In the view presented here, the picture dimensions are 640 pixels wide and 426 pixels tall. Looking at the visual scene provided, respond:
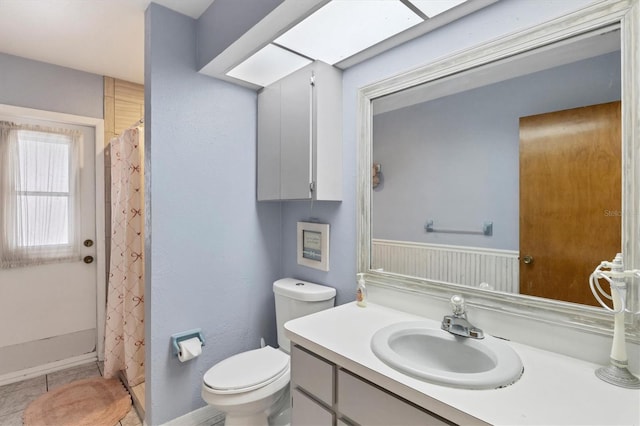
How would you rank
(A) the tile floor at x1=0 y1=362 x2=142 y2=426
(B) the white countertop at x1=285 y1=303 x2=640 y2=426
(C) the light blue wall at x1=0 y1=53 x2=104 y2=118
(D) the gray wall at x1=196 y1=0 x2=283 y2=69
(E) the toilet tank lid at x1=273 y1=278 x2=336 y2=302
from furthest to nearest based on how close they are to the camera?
(C) the light blue wall at x1=0 y1=53 x2=104 y2=118 → (A) the tile floor at x1=0 y1=362 x2=142 y2=426 → (E) the toilet tank lid at x1=273 y1=278 x2=336 y2=302 → (D) the gray wall at x1=196 y1=0 x2=283 y2=69 → (B) the white countertop at x1=285 y1=303 x2=640 y2=426

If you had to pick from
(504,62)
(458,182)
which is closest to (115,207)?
(458,182)

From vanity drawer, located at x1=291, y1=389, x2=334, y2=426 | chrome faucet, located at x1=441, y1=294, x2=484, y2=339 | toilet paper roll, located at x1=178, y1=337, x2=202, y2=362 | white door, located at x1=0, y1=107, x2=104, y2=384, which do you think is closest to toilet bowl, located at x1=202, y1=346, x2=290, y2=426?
toilet paper roll, located at x1=178, y1=337, x2=202, y2=362

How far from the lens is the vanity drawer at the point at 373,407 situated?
2.77 ft

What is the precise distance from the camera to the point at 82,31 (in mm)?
1931

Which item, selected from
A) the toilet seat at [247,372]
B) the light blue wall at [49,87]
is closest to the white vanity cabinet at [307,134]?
the toilet seat at [247,372]

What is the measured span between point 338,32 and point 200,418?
7.20 feet

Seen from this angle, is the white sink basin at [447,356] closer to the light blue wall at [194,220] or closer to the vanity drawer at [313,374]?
the vanity drawer at [313,374]

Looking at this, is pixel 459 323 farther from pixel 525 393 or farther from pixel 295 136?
pixel 295 136

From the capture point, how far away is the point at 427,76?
1.38m

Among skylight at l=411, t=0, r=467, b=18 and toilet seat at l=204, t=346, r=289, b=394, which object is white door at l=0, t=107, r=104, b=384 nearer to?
toilet seat at l=204, t=346, r=289, b=394

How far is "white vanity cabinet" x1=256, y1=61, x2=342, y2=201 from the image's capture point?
1633 mm

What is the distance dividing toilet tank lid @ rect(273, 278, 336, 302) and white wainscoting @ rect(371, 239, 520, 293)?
1.10 feet

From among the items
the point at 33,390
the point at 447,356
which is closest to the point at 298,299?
the point at 447,356

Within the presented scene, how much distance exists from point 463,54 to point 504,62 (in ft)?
0.52
